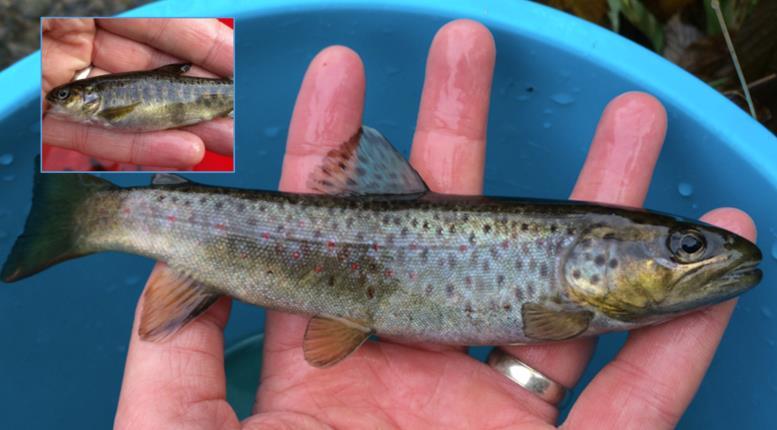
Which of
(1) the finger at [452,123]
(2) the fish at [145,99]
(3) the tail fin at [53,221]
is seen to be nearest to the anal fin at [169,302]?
(3) the tail fin at [53,221]

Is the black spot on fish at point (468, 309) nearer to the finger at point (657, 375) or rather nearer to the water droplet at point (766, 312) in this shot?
the finger at point (657, 375)

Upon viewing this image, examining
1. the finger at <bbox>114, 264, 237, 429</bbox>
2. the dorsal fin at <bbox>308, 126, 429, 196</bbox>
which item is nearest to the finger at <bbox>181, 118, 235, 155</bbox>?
the dorsal fin at <bbox>308, 126, 429, 196</bbox>

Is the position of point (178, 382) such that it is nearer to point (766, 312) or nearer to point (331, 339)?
point (331, 339)

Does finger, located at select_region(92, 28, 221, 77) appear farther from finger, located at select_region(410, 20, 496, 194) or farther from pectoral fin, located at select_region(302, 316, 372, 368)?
pectoral fin, located at select_region(302, 316, 372, 368)

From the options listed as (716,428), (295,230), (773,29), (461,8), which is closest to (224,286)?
(295,230)

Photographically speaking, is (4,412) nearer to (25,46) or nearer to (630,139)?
(25,46)
